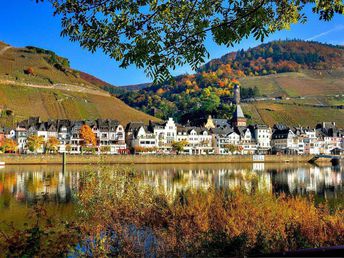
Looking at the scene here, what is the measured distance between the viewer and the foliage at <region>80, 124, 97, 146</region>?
11481 cm

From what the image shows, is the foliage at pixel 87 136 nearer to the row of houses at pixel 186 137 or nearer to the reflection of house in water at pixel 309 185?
the row of houses at pixel 186 137

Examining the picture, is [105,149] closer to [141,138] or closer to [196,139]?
[141,138]

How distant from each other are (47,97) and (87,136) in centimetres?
5062

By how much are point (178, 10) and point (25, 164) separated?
8413cm

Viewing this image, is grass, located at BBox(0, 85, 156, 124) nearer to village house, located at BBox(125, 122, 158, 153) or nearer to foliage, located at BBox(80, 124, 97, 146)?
village house, located at BBox(125, 122, 158, 153)

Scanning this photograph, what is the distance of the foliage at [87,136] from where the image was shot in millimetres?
114812

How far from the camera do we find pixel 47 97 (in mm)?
157000

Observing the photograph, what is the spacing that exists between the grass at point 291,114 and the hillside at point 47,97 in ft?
171

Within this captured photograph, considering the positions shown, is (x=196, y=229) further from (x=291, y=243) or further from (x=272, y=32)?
(x=272, y=32)

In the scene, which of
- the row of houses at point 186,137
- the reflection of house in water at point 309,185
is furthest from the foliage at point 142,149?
the reflection of house in water at point 309,185

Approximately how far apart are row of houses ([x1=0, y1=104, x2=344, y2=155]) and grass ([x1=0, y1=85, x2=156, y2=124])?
752 inches

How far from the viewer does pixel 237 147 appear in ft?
427

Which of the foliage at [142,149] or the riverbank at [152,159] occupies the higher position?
the foliage at [142,149]

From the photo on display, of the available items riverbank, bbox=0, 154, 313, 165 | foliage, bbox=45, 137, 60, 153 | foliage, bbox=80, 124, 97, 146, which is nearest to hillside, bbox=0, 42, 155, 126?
foliage, bbox=45, 137, 60, 153
